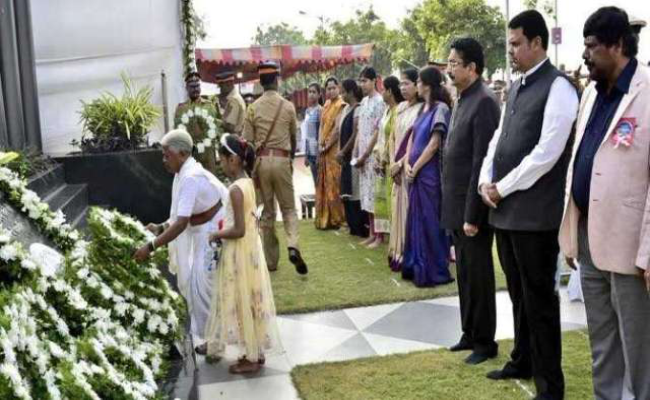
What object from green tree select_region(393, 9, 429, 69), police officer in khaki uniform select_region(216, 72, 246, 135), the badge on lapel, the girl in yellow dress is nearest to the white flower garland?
the girl in yellow dress

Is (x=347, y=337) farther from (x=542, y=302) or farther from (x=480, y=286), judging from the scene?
(x=542, y=302)

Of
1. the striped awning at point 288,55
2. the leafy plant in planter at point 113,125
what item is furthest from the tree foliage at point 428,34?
the leafy plant in planter at point 113,125

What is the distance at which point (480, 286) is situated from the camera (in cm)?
393

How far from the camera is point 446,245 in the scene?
5879 millimetres

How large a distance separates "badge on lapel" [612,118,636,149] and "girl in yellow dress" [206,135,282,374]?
2069 mm

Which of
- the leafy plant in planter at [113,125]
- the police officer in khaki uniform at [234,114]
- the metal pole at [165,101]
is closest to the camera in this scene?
the leafy plant in planter at [113,125]

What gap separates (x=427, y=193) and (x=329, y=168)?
2.88 metres

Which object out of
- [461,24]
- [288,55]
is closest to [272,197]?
[288,55]

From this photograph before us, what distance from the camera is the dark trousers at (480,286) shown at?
3.91m

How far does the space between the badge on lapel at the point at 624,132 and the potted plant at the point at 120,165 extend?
4.49 m

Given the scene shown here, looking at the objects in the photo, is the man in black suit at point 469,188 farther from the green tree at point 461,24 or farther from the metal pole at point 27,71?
the green tree at point 461,24

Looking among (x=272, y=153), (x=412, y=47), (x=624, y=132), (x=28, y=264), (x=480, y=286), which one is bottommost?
(x=480, y=286)

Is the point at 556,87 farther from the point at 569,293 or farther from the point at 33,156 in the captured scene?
the point at 33,156

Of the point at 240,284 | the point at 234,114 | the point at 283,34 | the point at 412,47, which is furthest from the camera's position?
the point at 283,34
